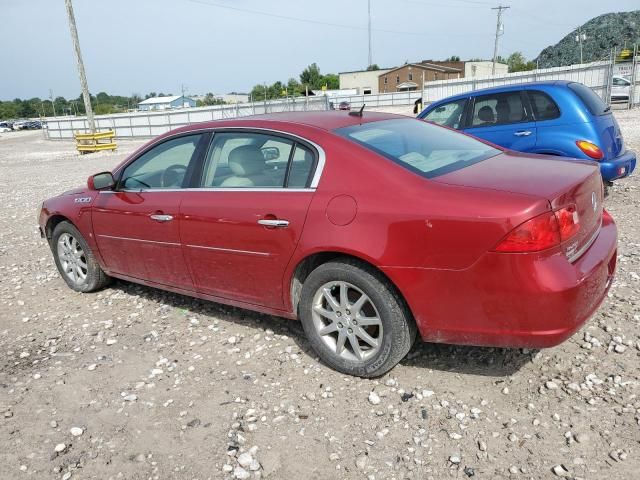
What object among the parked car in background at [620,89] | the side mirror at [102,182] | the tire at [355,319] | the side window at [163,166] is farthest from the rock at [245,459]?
the parked car in background at [620,89]

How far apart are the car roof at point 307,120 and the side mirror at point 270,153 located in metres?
0.16

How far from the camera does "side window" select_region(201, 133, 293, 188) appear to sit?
358 cm

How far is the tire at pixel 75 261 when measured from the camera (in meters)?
5.09

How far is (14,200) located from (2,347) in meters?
8.48

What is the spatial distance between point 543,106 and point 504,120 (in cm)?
54

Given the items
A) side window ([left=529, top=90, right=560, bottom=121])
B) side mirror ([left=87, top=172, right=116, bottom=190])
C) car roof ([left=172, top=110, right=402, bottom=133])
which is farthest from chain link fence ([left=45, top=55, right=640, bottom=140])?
car roof ([left=172, top=110, right=402, bottom=133])

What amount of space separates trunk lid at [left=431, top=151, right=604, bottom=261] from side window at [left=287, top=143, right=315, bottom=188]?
0.83 meters

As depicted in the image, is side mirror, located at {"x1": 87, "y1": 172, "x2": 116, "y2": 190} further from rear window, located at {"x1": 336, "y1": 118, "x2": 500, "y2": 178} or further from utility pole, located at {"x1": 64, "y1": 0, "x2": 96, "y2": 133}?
utility pole, located at {"x1": 64, "y1": 0, "x2": 96, "y2": 133}

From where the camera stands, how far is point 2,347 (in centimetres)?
425

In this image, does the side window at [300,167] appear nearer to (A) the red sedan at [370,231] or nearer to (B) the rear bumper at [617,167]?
(A) the red sedan at [370,231]

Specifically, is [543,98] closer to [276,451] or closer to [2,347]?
[276,451]

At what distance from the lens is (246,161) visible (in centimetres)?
379

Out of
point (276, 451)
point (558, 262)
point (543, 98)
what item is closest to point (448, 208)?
point (558, 262)

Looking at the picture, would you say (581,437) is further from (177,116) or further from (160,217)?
(177,116)
